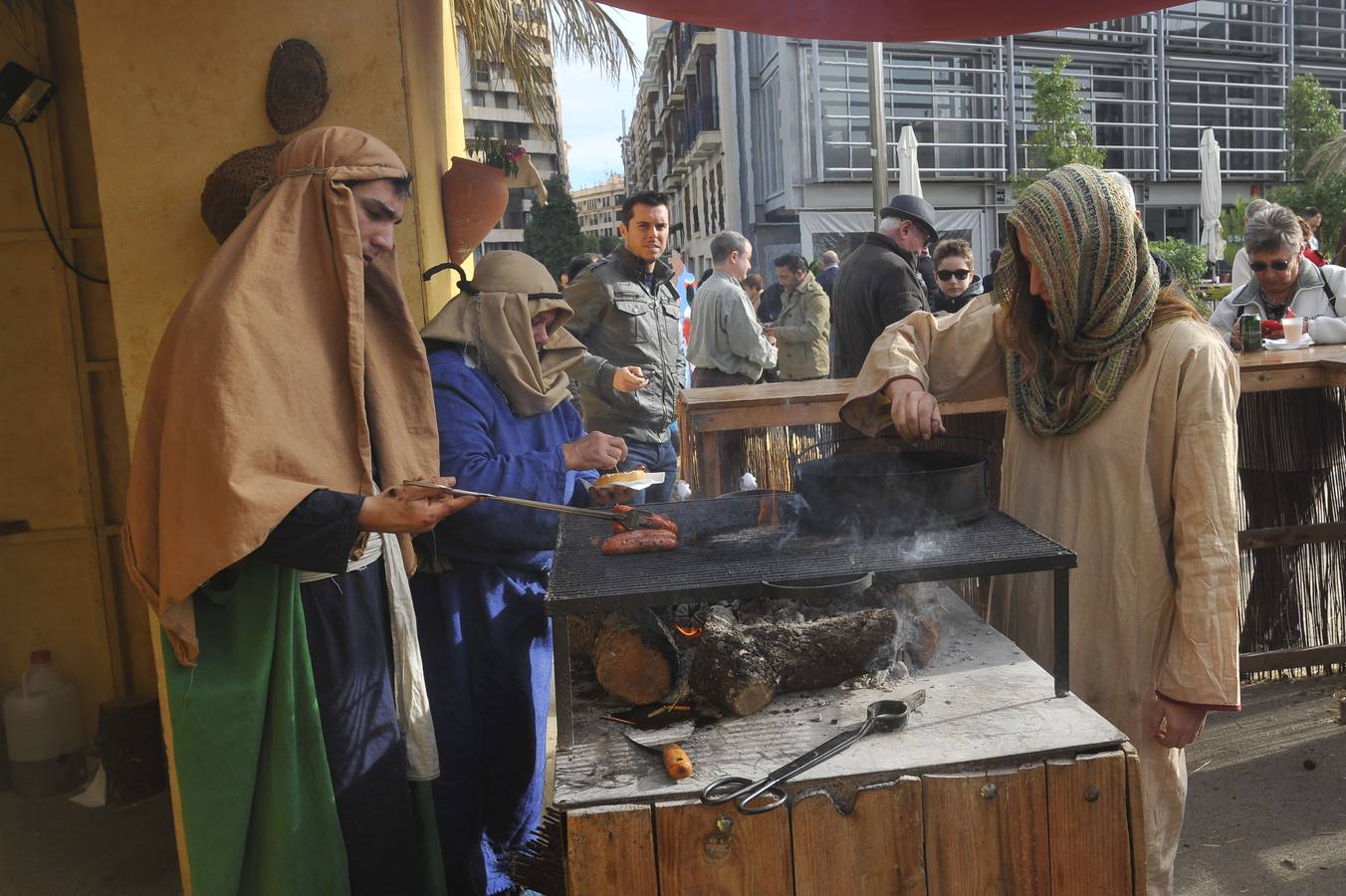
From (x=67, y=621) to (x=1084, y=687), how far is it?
4038 millimetres

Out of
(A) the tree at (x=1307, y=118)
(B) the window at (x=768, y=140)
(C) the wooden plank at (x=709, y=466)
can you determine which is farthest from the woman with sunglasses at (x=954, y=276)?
(A) the tree at (x=1307, y=118)

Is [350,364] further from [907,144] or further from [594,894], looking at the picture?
[907,144]

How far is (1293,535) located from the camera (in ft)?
14.0

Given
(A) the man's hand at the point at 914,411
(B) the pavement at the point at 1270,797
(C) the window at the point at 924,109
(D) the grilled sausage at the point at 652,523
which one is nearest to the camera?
(D) the grilled sausage at the point at 652,523

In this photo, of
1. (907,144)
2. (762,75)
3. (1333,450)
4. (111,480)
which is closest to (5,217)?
(111,480)

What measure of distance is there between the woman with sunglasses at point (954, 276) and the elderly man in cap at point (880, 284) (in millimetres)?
1130

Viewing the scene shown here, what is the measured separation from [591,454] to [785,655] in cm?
95

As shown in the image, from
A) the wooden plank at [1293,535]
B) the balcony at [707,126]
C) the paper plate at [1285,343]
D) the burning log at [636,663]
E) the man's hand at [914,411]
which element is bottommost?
the wooden plank at [1293,535]

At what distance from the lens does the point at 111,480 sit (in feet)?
13.5

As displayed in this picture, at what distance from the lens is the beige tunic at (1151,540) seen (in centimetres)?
202

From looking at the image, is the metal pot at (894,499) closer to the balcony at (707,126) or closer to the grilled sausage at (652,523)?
the grilled sausage at (652,523)

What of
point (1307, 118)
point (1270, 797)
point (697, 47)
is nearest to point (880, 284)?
point (1270, 797)

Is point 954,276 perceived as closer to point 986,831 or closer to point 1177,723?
point 1177,723

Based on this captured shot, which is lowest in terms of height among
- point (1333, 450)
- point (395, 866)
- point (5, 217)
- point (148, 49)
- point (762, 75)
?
point (395, 866)
